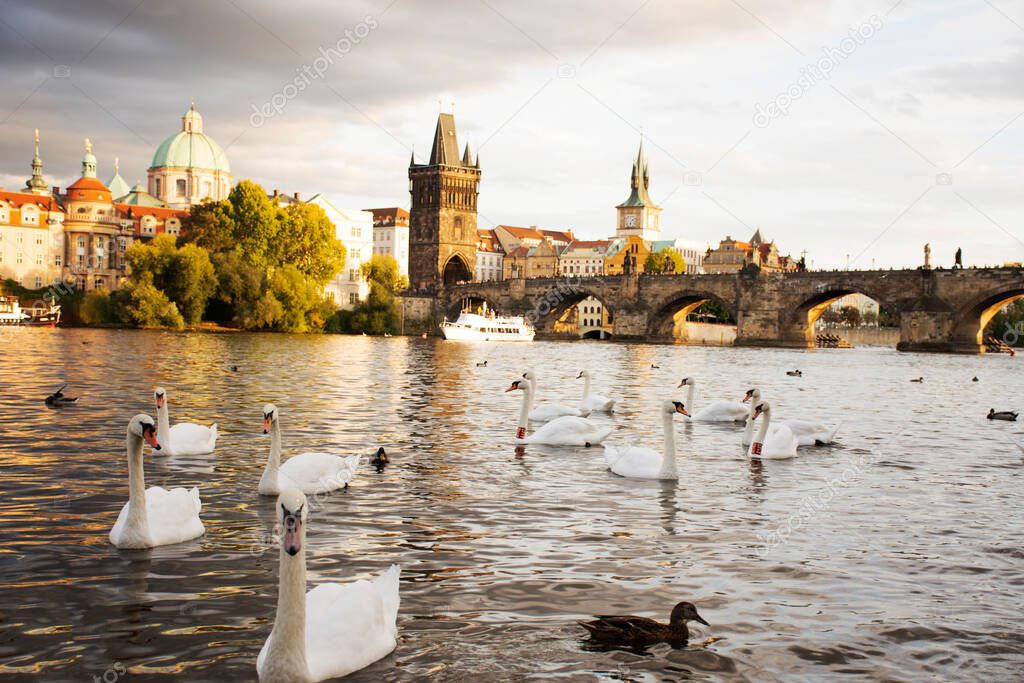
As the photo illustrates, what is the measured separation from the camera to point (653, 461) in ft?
38.7

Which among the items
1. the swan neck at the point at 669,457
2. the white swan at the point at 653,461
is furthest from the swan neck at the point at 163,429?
the swan neck at the point at 669,457

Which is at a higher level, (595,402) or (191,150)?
(191,150)

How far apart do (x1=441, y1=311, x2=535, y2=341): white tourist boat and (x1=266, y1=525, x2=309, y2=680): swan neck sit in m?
80.1

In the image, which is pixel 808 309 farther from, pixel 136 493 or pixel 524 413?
pixel 136 493

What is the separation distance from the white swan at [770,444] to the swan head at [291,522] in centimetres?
992

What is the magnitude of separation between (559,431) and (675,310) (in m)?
85.8

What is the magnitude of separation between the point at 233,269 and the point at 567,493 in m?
63.8

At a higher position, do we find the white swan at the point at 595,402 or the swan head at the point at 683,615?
the white swan at the point at 595,402

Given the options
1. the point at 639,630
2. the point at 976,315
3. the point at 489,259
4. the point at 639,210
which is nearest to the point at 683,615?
the point at 639,630

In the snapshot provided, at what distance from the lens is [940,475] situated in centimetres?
1290

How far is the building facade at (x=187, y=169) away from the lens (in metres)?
126

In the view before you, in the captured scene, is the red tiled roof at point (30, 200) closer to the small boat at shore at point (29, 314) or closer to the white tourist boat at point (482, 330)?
the small boat at shore at point (29, 314)

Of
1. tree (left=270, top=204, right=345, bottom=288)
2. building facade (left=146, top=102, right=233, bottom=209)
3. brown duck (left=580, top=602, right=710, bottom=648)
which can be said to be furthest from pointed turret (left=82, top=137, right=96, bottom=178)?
brown duck (left=580, top=602, right=710, bottom=648)

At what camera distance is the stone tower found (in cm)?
12875
